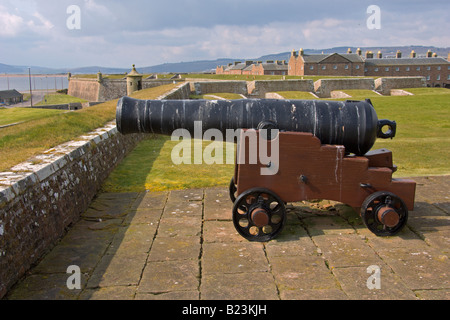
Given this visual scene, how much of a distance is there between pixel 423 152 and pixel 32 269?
313 inches

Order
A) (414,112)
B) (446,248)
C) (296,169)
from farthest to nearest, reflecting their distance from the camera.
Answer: (414,112) < (296,169) < (446,248)

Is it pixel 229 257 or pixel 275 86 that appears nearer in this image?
pixel 229 257

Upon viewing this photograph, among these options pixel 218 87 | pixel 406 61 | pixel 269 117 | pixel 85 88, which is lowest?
pixel 269 117

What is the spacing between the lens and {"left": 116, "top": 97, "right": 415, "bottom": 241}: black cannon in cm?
417

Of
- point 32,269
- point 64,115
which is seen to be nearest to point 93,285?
point 32,269

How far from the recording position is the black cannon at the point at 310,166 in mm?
4168

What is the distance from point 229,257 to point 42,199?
1.85 meters

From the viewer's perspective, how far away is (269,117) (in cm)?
432

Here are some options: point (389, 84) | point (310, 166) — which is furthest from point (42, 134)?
point (389, 84)

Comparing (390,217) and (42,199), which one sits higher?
(42,199)

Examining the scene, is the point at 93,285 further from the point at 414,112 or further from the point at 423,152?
the point at 414,112

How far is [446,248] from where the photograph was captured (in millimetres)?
3945

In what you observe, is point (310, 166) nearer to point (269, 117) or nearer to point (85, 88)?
point (269, 117)

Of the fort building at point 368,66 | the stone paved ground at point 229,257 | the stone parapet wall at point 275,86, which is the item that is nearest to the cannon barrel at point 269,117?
the stone paved ground at point 229,257
